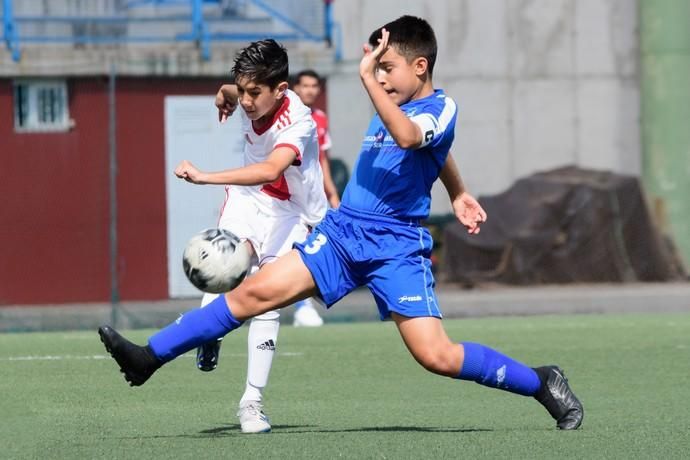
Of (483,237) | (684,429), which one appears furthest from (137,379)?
(483,237)

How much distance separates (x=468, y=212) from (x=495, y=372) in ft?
2.47

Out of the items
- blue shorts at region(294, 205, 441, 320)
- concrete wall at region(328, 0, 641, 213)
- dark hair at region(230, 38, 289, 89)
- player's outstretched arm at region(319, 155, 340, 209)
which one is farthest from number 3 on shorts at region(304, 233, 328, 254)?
concrete wall at region(328, 0, 641, 213)

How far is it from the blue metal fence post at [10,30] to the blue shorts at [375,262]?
43.7 feet

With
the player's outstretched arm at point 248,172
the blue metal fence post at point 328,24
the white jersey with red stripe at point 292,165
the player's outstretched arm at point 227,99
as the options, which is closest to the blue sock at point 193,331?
the player's outstretched arm at point 248,172

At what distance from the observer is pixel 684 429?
294 inches

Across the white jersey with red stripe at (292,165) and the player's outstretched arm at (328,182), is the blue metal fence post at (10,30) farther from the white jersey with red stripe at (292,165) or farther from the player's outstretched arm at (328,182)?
the white jersey with red stripe at (292,165)

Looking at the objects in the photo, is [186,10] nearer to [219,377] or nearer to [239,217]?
[219,377]

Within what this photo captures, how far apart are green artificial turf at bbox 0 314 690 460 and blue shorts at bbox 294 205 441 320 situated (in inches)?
24.5

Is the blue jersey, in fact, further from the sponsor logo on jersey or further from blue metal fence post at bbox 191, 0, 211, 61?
blue metal fence post at bbox 191, 0, 211, 61

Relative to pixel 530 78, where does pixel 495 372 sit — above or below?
below

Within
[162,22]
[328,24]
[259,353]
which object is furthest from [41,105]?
[259,353]

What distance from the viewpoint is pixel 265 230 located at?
8.03 metres

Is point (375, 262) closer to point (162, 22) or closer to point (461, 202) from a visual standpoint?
point (461, 202)

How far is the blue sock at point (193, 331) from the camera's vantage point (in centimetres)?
691
